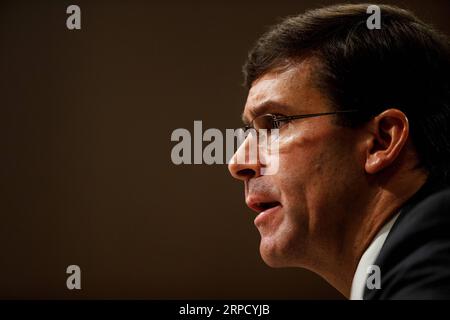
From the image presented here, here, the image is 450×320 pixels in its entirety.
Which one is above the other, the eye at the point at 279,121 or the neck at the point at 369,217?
the eye at the point at 279,121

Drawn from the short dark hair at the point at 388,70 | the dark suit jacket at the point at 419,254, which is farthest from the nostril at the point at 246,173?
the dark suit jacket at the point at 419,254

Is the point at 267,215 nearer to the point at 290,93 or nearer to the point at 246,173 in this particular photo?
the point at 246,173

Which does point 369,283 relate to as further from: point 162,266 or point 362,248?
point 162,266

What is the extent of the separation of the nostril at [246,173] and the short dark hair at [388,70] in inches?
8.9

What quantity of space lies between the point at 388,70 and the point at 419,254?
0.43 metres

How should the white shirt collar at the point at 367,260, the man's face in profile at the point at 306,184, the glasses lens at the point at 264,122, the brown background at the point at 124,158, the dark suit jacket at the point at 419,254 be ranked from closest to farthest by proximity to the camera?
the dark suit jacket at the point at 419,254 < the white shirt collar at the point at 367,260 < the man's face in profile at the point at 306,184 < the glasses lens at the point at 264,122 < the brown background at the point at 124,158

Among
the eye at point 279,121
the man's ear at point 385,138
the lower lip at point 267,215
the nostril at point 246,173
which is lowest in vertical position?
the lower lip at point 267,215

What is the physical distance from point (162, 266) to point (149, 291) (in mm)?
153

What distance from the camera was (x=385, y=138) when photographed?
1016 millimetres

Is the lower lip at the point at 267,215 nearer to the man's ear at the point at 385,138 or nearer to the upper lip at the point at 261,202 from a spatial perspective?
the upper lip at the point at 261,202

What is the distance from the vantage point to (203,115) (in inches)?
117

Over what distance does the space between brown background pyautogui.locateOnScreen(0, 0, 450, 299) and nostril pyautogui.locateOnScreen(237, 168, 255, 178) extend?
179 centimetres

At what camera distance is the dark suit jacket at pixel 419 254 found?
73 centimetres

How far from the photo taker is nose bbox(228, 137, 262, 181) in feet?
3.59
